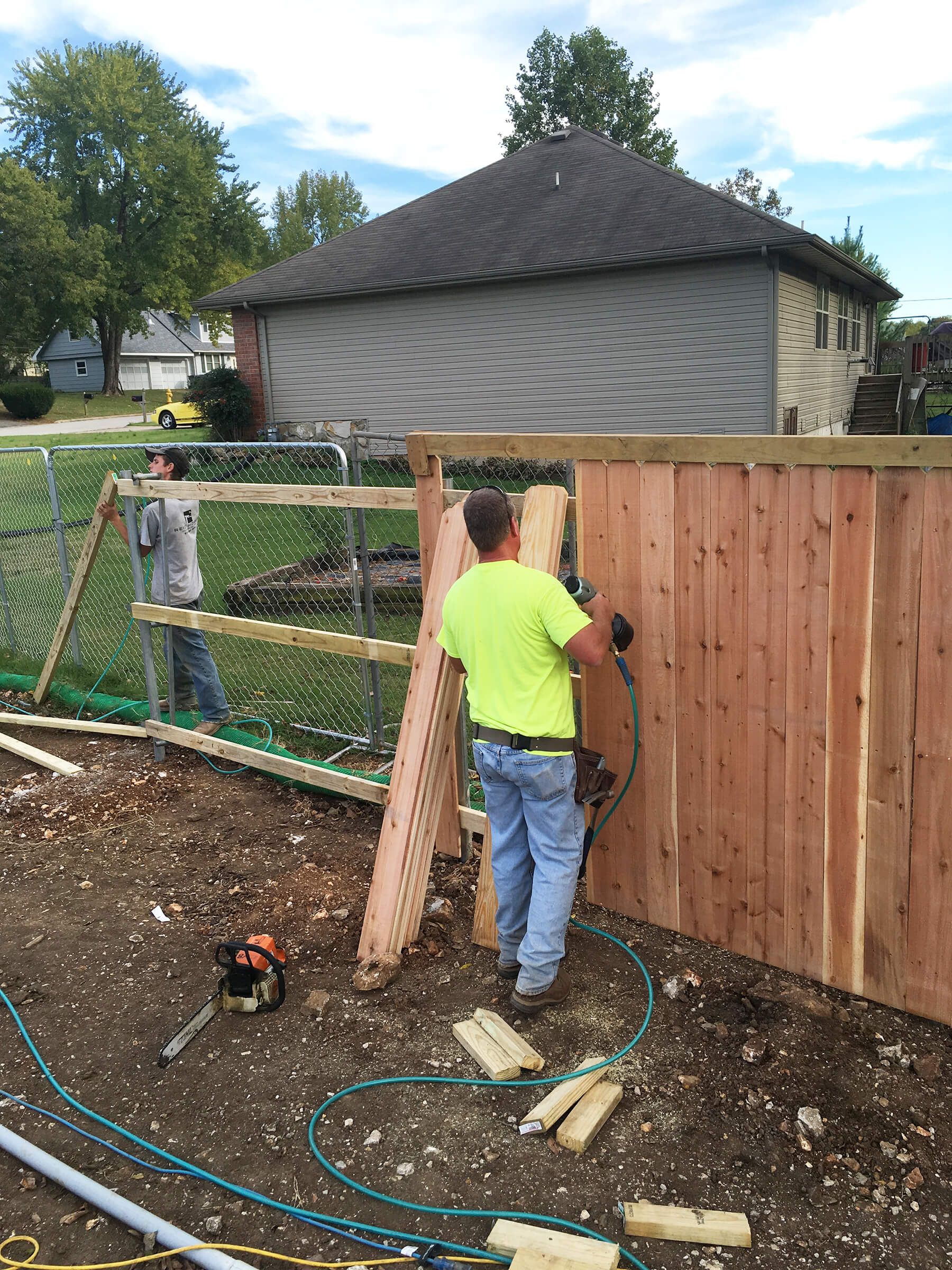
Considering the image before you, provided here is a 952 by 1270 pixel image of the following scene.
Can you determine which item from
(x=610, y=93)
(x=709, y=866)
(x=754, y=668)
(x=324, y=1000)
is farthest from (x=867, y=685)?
(x=610, y=93)

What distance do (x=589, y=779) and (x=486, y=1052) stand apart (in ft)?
3.65

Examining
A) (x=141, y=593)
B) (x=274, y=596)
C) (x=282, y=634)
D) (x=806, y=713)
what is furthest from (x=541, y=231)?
(x=806, y=713)

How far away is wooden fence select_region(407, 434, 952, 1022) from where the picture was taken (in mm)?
3463

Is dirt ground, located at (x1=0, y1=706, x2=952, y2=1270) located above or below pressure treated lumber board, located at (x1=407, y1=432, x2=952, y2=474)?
below

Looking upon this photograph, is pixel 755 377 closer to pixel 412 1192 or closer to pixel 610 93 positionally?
pixel 412 1192

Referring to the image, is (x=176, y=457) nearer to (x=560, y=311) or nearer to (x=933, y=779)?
(x=933, y=779)

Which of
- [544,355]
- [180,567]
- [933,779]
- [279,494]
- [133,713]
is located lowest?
[133,713]

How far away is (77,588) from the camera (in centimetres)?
795

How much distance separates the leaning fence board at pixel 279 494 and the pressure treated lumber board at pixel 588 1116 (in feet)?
9.53

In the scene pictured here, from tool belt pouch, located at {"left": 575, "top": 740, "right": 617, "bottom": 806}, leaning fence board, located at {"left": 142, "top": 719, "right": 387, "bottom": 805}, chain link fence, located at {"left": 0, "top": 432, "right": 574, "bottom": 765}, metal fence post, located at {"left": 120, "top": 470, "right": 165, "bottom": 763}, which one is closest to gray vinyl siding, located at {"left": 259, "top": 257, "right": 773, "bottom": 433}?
chain link fence, located at {"left": 0, "top": 432, "right": 574, "bottom": 765}

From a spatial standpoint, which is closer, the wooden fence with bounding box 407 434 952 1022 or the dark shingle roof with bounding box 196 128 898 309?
the wooden fence with bounding box 407 434 952 1022

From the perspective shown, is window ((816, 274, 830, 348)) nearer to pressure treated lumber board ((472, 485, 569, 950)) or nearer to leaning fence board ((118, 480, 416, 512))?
leaning fence board ((118, 480, 416, 512))

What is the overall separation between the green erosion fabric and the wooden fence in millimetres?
1988

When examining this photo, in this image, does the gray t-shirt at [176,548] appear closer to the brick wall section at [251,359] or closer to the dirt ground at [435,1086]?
the dirt ground at [435,1086]
